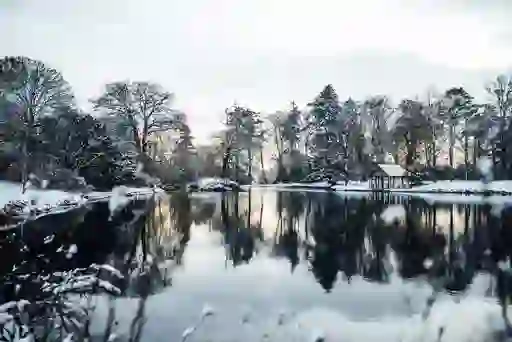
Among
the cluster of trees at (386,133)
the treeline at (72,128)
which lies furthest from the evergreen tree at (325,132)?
the treeline at (72,128)

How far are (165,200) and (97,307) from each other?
67cm

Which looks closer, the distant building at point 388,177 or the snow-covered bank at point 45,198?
the snow-covered bank at point 45,198

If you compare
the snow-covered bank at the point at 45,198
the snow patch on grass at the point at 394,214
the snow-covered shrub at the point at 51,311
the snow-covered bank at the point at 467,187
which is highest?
the snow-covered bank at the point at 467,187

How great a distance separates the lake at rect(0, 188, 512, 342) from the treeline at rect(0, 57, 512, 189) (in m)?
0.16

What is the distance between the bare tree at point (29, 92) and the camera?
2430 mm

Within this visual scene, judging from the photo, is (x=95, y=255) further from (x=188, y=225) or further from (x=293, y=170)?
(x=293, y=170)

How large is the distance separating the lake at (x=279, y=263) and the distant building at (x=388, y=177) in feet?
0.41

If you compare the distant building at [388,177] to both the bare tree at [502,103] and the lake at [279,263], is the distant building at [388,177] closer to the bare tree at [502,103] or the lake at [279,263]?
the lake at [279,263]

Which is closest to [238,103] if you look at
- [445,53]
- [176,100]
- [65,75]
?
[176,100]

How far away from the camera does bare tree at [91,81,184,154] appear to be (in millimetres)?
2525

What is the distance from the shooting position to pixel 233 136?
2.60 meters

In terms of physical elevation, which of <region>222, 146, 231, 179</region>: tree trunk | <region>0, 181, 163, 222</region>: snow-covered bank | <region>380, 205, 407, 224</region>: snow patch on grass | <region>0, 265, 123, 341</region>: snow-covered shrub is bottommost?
<region>0, 265, 123, 341</region>: snow-covered shrub

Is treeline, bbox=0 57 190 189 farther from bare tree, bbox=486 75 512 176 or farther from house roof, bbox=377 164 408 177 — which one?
bare tree, bbox=486 75 512 176

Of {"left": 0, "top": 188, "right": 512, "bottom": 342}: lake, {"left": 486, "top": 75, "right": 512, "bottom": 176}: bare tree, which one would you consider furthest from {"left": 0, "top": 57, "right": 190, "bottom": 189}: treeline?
{"left": 486, "top": 75, "right": 512, "bottom": 176}: bare tree
